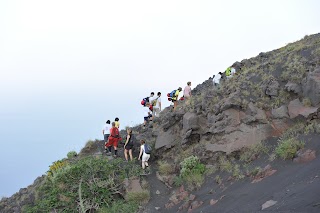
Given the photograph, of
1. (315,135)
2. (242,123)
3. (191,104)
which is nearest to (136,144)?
(191,104)

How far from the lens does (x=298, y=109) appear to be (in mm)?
12891

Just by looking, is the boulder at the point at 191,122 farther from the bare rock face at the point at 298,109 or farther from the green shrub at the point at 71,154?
the green shrub at the point at 71,154

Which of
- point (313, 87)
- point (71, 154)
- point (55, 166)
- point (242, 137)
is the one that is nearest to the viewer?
point (313, 87)

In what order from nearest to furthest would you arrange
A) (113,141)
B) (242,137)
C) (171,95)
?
1. (242,137)
2. (113,141)
3. (171,95)

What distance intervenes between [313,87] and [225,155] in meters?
4.19

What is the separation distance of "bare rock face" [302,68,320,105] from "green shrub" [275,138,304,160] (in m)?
2.08

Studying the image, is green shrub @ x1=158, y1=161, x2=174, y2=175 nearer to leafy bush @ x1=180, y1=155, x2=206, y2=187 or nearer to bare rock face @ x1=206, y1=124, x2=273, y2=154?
leafy bush @ x1=180, y1=155, x2=206, y2=187

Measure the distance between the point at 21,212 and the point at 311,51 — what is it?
15748 mm

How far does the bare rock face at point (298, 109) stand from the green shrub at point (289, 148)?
5.05 feet

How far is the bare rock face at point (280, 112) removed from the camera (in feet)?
43.5

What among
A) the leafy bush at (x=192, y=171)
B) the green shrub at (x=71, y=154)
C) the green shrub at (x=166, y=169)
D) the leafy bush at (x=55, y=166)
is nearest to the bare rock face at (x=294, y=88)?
the leafy bush at (x=192, y=171)

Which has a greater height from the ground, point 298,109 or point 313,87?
point 313,87

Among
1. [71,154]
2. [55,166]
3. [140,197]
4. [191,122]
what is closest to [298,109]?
[191,122]

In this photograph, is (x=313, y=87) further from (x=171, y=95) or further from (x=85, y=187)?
Result: (x=85, y=187)
